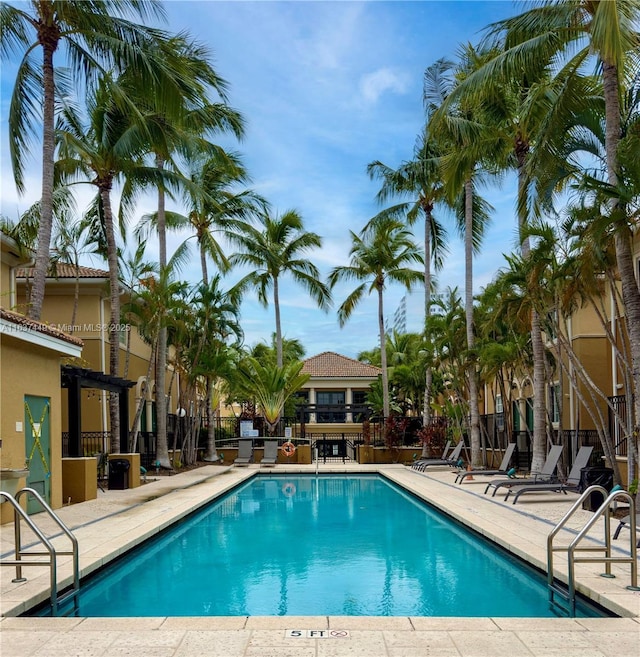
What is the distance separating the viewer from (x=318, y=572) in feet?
32.8

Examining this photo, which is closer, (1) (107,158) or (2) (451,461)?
(1) (107,158)

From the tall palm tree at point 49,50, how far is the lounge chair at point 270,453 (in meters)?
16.0

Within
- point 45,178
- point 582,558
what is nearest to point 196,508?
point 45,178

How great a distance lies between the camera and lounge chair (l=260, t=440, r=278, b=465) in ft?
94.1

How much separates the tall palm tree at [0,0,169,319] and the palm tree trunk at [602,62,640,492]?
27.8ft

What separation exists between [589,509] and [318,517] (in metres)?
5.69

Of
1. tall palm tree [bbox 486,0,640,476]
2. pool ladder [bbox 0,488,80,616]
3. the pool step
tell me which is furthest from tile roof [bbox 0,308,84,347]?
tall palm tree [bbox 486,0,640,476]

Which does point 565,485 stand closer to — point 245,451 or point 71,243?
point 71,243

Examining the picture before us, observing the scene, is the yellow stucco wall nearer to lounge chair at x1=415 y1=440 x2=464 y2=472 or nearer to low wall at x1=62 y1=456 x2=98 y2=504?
low wall at x1=62 y1=456 x2=98 y2=504

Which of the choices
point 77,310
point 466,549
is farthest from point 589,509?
point 77,310

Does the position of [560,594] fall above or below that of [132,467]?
below

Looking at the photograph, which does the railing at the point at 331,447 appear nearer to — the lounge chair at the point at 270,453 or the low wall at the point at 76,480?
the lounge chair at the point at 270,453

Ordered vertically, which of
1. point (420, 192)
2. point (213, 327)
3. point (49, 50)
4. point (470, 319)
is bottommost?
point (470, 319)

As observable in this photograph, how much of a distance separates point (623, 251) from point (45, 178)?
1079cm
